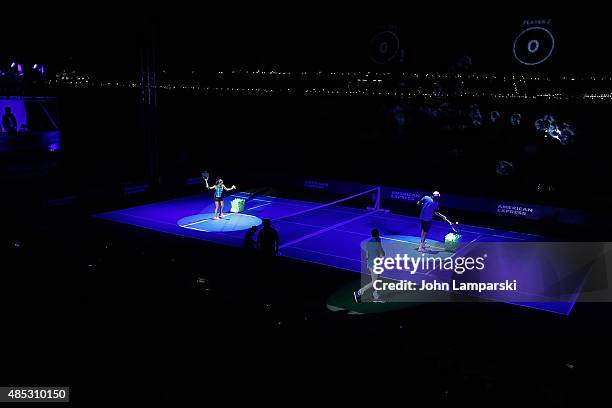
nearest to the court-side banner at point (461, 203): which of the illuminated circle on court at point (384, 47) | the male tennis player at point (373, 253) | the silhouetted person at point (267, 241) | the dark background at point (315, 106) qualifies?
the dark background at point (315, 106)

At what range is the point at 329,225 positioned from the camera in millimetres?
18219

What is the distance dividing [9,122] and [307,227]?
15885mm

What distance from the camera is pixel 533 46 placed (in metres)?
19.0

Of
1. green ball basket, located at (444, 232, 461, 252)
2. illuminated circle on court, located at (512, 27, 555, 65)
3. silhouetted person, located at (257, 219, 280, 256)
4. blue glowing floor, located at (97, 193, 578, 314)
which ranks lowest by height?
blue glowing floor, located at (97, 193, 578, 314)

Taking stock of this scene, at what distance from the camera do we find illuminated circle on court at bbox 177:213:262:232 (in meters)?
17.3

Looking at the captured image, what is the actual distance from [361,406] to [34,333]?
4222 millimetres

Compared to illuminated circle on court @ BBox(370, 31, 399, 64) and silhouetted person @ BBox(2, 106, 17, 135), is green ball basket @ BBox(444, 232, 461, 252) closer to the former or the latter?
illuminated circle on court @ BBox(370, 31, 399, 64)

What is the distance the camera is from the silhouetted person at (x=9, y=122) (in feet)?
76.5

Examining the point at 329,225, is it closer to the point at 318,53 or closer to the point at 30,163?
the point at 318,53

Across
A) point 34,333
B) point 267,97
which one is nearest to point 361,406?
point 34,333

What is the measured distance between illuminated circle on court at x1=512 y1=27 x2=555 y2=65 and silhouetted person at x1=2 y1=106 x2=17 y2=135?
22.5 metres

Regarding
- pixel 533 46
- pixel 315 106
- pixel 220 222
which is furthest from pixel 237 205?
pixel 533 46

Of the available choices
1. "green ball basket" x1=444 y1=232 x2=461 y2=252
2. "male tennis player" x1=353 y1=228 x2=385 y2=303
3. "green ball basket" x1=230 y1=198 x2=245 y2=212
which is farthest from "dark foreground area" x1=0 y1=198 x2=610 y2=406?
"green ball basket" x1=230 y1=198 x2=245 y2=212

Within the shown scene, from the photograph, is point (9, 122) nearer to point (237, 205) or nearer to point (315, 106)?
point (237, 205)
